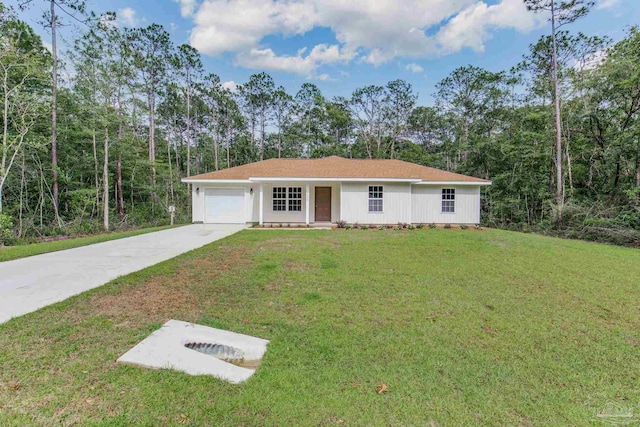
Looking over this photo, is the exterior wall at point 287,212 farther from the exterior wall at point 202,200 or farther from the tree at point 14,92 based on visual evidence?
the tree at point 14,92

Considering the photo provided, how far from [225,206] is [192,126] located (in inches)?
737

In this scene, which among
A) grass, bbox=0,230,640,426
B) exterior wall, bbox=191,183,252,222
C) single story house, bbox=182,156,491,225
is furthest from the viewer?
exterior wall, bbox=191,183,252,222

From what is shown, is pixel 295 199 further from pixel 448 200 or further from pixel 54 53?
Answer: pixel 54 53

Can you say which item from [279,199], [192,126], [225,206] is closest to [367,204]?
[279,199]

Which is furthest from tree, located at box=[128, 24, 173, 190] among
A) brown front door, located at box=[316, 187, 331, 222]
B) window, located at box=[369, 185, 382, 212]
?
window, located at box=[369, 185, 382, 212]

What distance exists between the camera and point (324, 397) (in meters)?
2.18

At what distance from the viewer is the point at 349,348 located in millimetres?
2912

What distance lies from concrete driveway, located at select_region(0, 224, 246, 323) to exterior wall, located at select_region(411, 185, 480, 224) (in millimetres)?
10361

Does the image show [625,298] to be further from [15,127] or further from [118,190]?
[118,190]

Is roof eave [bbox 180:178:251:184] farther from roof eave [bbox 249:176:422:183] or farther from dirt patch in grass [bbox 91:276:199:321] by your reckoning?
dirt patch in grass [bbox 91:276:199:321]

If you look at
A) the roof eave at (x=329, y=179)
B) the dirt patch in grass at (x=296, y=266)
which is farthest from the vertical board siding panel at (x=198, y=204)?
the dirt patch in grass at (x=296, y=266)

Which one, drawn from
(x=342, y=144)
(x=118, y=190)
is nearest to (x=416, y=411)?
(x=118, y=190)

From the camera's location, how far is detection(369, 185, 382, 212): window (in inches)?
533

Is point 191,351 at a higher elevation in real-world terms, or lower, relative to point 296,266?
lower
